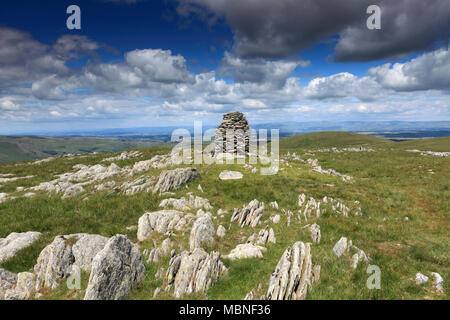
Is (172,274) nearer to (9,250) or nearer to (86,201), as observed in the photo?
(9,250)

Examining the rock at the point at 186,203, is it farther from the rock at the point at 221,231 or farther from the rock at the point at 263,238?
the rock at the point at 263,238

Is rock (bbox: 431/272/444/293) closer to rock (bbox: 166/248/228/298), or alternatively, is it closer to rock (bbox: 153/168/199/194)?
rock (bbox: 166/248/228/298)

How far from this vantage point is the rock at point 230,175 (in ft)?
78.9

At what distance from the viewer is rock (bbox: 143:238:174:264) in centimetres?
1065

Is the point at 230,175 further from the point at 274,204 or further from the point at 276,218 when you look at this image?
the point at 276,218

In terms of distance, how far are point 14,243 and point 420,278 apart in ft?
67.6

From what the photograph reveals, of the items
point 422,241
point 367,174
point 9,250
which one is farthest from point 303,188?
point 9,250

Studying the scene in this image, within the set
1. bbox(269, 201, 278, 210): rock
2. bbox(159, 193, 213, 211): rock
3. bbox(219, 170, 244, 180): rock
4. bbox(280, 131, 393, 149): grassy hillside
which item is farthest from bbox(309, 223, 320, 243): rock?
bbox(280, 131, 393, 149): grassy hillside

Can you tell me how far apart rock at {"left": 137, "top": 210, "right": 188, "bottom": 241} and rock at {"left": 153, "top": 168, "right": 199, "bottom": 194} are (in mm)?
6106

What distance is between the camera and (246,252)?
10.9 metres

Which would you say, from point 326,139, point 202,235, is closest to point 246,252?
point 202,235

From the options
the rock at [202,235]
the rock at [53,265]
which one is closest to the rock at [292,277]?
the rock at [202,235]

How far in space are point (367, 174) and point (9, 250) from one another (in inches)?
1721
